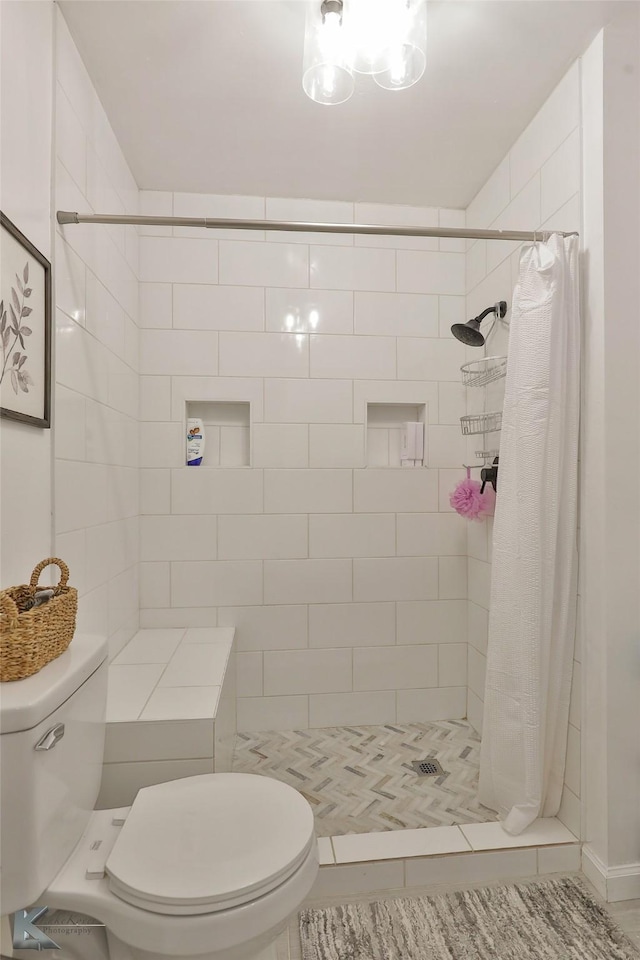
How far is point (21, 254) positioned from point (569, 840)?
2.21 meters

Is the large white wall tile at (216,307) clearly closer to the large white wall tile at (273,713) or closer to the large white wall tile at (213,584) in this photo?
the large white wall tile at (213,584)

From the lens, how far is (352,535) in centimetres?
243

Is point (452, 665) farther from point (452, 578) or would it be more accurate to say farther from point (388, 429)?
point (388, 429)

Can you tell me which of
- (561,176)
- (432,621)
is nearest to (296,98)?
(561,176)

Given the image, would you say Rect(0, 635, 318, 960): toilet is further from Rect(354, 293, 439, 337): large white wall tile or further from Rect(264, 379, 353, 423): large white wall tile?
Rect(354, 293, 439, 337): large white wall tile

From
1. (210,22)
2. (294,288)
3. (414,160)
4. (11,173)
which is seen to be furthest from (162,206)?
(11,173)

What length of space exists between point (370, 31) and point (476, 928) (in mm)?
2380

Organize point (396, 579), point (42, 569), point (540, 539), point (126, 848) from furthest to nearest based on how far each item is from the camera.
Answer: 1. point (396, 579)
2. point (540, 539)
3. point (42, 569)
4. point (126, 848)

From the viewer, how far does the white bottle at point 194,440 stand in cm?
237

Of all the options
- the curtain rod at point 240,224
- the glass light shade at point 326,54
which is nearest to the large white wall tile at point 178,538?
the curtain rod at point 240,224

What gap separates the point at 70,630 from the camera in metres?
1.20

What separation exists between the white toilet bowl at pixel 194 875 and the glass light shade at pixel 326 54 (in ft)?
6.04

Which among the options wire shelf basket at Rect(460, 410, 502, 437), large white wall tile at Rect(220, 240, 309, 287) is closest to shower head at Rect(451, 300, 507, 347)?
wire shelf basket at Rect(460, 410, 502, 437)

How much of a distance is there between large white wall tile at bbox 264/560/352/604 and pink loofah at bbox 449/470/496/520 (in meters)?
0.57
